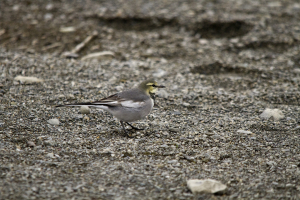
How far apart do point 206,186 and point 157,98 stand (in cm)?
295

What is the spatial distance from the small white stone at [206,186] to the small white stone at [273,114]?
240 centimetres

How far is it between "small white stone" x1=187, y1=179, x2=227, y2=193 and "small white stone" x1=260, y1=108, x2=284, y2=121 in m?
2.40

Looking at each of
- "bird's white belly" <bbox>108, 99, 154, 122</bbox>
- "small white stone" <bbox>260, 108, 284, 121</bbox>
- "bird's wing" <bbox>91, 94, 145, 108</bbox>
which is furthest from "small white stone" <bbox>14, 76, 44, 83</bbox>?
"small white stone" <bbox>260, 108, 284, 121</bbox>

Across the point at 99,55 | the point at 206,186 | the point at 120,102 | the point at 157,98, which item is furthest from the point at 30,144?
the point at 99,55

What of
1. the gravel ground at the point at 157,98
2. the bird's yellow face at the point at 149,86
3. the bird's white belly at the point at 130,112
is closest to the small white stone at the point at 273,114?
the gravel ground at the point at 157,98

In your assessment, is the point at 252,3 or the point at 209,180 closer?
the point at 209,180

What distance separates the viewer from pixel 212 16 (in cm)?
923

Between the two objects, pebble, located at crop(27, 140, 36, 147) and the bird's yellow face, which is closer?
pebble, located at crop(27, 140, 36, 147)

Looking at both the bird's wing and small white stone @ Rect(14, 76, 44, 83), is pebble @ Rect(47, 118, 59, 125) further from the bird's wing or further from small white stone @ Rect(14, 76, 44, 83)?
small white stone @ Rect(14, 76, 44, 83)

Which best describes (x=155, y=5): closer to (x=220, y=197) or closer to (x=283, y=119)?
(x=283, y=119)

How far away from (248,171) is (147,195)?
1.34 meters

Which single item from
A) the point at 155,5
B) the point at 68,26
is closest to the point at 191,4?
the point at 155,5

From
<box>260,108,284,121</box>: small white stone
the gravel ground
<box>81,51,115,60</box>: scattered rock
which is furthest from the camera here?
<box>81,51,115,60</box>: scattered rock

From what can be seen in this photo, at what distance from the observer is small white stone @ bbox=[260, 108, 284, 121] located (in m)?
5.82
